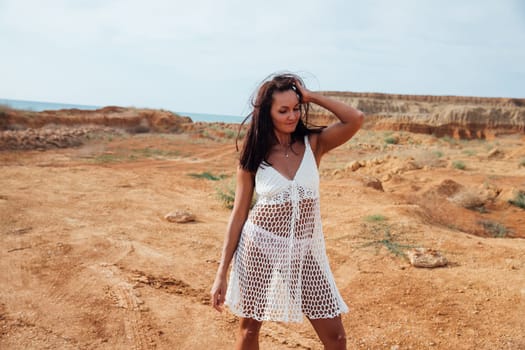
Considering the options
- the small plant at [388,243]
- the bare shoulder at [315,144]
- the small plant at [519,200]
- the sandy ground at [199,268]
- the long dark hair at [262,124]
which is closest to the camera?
the long dark hair at [262,124]

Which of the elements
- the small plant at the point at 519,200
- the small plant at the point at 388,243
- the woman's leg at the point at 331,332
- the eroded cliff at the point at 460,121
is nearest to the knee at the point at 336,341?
the woman's leg at the point at 331,332

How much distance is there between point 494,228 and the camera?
23.3 feet

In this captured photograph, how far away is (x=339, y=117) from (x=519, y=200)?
7.77 m

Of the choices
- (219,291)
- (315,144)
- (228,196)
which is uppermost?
(315,144)

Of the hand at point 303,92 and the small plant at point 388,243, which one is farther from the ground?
the hand at point 303,92

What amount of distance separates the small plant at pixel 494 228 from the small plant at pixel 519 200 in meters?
1.50

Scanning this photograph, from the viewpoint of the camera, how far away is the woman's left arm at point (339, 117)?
2227mm

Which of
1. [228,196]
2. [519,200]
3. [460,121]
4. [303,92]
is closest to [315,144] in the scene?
[303,92]

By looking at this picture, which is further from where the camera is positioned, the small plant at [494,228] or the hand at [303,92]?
the small plant at [494,228]

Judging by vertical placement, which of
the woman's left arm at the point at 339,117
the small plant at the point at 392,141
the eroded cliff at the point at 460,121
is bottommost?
the small plant at the point at 392,141

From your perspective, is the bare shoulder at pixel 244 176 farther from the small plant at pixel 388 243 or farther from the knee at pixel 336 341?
the small plant at pixel 388 243

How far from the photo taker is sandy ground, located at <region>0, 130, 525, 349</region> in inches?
129

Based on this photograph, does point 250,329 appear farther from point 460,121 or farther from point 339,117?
point 460,121

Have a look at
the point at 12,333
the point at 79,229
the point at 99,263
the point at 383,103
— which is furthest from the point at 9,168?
the point at 383,103
